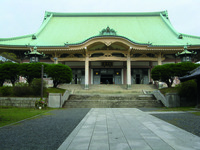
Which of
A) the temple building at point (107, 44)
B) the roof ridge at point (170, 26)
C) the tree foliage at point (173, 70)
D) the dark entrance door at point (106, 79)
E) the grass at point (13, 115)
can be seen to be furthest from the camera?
the dark entrance door at point (106, 79)

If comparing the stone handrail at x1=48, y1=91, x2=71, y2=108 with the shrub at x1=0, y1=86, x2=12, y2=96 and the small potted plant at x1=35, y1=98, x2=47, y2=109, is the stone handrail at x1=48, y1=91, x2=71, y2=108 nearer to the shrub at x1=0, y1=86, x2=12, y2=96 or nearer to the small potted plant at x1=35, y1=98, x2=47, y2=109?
the small potted plant at x1=35, y1=98, x2=47, y2=109

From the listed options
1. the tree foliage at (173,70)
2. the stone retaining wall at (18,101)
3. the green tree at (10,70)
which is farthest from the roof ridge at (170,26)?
the green tree at (10,70)

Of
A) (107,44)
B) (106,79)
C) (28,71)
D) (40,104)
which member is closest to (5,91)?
(28,71)

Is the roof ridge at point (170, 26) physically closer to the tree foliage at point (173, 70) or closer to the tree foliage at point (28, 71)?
the tree foliage at point (173, 70)

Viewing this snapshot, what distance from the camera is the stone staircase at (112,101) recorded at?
16.6 metres

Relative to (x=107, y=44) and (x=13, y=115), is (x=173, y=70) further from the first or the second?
(x=13, y=115)

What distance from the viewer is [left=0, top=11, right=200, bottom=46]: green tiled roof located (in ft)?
90.1

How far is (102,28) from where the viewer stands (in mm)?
33000

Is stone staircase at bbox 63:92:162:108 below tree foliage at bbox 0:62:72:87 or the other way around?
below

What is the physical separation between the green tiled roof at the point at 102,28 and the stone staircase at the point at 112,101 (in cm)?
997

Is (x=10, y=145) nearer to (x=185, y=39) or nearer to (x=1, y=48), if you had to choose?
(x=1, y=48)

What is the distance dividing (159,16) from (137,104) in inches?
1105

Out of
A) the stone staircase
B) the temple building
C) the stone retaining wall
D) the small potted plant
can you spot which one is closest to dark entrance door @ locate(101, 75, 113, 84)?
the temple building

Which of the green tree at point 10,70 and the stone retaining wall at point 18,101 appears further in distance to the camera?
the green tree at point 10,70
